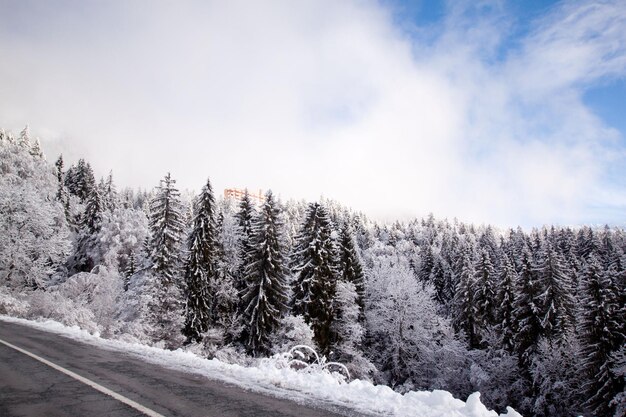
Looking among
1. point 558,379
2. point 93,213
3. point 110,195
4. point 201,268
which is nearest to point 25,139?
point 110,195

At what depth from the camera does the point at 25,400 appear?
6609mm

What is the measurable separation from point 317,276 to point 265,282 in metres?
5.18

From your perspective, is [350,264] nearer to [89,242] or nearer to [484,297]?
[484,297]

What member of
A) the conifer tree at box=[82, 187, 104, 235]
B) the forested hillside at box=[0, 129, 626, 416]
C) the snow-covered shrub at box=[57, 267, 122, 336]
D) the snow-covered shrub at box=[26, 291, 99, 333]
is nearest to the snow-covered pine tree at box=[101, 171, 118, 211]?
the conifer tree at box=[82, 187, 104, 235]

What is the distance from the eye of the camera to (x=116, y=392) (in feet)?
23.3

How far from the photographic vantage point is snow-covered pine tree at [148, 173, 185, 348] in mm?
31922

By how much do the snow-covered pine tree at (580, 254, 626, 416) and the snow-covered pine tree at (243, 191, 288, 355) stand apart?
2618 cm

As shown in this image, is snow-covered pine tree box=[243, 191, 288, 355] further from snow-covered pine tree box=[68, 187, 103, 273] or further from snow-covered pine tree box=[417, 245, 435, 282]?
snow-covered pine tree box=[417, 245, 435, 282]

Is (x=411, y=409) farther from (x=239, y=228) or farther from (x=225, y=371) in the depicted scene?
(x=239, y=228)

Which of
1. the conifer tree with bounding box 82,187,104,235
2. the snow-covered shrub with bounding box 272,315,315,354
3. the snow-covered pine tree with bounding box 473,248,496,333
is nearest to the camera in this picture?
the snow-covered shrub with bounding box 272,315,315,354

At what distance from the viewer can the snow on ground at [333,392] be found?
255 inches

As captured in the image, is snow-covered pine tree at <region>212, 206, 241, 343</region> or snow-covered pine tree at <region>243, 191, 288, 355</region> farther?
snow-covered pine tree at <region>212, 206, 241, 343</region>

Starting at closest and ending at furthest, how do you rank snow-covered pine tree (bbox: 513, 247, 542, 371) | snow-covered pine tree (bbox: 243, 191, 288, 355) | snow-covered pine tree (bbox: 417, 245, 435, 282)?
snow-covered pine tree (bbox: 243, 191, 288, 355), snow-covered pine tree (bbox: 513, 247, 542, 371), snow-covered pine tree (bbox: 417, 245, 435, 282)

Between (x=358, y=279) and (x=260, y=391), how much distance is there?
37.1 m
